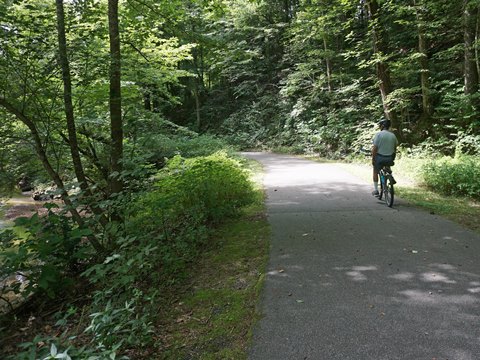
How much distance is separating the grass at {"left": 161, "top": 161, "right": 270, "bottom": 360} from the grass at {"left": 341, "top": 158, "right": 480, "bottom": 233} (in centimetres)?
384

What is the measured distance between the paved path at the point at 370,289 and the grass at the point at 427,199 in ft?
1.34

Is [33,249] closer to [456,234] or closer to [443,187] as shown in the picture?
[456,234]

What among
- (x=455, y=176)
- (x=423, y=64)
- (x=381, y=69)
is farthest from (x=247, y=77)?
(x=455, y=176)

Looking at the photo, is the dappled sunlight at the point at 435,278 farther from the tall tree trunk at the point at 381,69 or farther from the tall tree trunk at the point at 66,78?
the tall tree trunk at the point at 381,69

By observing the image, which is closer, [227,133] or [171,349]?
[171,349]

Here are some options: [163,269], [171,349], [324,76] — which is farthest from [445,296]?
[324,76]

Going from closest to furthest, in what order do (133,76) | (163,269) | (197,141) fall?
(163,269) → (133,76) → (197,141)

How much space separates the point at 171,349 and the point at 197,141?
1711 centimetres

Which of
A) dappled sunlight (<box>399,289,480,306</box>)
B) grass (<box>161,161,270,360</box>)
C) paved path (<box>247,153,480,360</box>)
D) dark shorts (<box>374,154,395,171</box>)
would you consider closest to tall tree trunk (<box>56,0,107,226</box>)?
grass (<box>161,161,270,360</box>)

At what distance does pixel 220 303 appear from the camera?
13.3 ft

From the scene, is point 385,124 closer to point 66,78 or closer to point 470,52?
point 470,52

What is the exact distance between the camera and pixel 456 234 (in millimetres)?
5949

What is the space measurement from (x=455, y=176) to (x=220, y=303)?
298 inches

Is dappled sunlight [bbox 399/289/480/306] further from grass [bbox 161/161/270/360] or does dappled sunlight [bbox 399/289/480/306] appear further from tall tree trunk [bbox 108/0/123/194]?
tall tree trunk [bbox 108/0/123/194]
